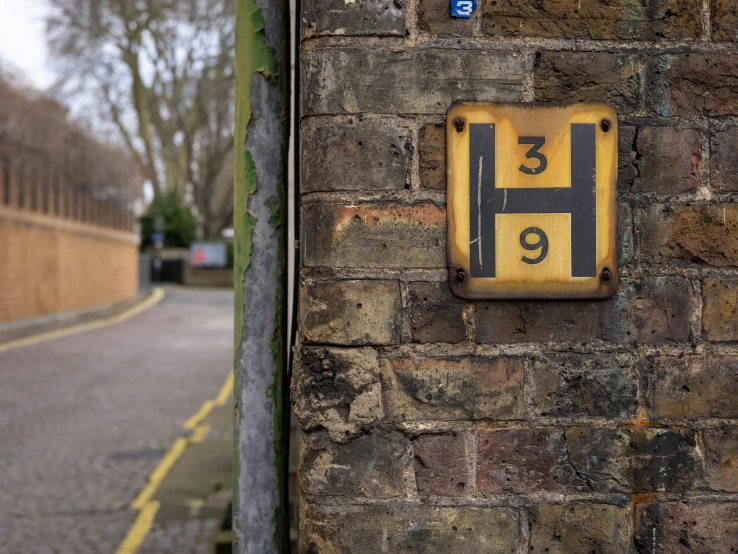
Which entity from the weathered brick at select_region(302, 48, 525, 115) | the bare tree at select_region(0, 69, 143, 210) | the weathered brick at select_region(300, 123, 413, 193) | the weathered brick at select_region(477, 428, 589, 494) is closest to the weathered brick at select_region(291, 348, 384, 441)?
the weathered brick at select_region(477, 428, 589, 494)

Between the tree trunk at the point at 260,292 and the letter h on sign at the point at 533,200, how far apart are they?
1.71ft

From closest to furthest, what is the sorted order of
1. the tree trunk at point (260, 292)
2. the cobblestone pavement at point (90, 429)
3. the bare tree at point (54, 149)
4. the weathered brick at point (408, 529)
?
the weathered brick at point (408, 529), the tree trunk at point (260, 292), the cobblestone pavement at point (90, 429), the bare tree at point (54, 149)

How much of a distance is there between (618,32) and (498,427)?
920 mm

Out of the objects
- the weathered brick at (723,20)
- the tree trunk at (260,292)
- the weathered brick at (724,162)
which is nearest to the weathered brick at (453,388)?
the tree trunk at (260,292)

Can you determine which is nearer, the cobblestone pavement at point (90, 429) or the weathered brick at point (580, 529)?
the weathered brick at point (580, 529)

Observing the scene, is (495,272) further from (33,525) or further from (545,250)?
(33,525)

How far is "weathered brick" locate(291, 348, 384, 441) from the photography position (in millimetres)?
1741

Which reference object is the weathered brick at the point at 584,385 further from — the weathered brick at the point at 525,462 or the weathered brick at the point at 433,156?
the weathered brick at the point at 433,156

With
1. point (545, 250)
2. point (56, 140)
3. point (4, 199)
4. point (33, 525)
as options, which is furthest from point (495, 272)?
point (56, 140)

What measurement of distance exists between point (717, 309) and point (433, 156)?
2.37 ft

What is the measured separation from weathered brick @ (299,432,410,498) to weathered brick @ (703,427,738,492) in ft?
2.21

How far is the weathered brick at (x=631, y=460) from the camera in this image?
1770 millimetres

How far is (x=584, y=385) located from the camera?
1.77 m

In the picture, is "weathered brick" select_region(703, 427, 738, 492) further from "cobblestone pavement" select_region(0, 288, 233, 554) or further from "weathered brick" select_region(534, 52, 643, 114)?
Answer: "cobblestone pavement" select_region(0, 288, 233, 554)
